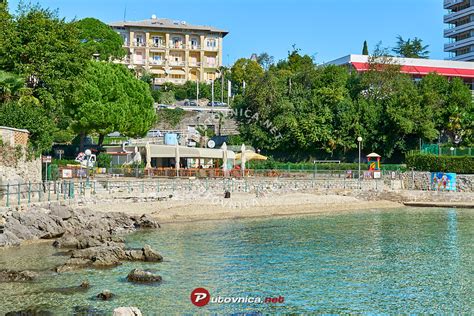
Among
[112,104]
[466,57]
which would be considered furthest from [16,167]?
[466,57]

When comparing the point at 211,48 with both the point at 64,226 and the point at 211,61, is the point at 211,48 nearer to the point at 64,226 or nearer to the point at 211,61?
the point at 211,61

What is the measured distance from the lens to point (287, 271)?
23109mm

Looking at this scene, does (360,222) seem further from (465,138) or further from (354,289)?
(465,138)

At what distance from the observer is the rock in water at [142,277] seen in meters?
20.6

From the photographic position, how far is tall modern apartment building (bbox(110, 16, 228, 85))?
4242 inches

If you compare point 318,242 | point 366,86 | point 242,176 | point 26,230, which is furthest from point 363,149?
point 26,230

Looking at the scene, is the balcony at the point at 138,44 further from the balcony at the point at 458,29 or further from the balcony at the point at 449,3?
the balcony at the point at 449,3

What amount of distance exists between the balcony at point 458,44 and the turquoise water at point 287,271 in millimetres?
71443

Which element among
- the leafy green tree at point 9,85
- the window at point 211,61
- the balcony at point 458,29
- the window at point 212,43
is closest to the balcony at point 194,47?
the window at point 212,43

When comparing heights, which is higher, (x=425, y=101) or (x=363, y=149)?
(x=425, y=101)

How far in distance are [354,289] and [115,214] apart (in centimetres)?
1648

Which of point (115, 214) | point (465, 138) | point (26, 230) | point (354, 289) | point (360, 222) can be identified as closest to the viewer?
point (354, 289)

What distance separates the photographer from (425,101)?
61875 millimetres

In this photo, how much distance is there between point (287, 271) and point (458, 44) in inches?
3527
